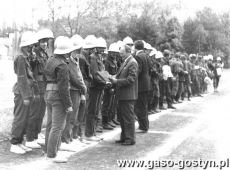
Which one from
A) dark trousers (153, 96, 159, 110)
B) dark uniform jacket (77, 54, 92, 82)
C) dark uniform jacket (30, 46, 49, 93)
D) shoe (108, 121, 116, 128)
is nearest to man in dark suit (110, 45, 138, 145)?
dark uniform jacket (77, 54, 92, 82)

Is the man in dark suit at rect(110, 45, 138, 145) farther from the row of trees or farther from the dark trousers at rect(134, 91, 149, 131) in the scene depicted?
the row of trees

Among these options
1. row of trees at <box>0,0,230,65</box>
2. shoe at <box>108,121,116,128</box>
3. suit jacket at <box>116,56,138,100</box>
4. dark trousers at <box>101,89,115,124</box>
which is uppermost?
row of trees at <box>0,0,230,65</box>

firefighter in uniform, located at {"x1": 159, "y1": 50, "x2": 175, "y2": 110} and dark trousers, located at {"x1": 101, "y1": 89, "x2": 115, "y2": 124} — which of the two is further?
firefighter in uniform, located at {"x1": 159, "y1": 50, "x2": 175, "y2": 110}

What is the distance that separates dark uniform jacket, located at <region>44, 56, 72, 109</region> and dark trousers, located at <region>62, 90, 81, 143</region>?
31.5 inches

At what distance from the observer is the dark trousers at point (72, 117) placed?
7508mm

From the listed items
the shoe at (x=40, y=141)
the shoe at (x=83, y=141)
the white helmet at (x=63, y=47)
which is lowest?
the shoe at (x=83, y=141)

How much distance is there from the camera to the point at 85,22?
29.5m

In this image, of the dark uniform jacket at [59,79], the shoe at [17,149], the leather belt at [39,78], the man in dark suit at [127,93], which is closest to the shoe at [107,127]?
the man in dark suit at [127,93]

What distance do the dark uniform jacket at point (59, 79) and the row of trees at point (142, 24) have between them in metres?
21.2

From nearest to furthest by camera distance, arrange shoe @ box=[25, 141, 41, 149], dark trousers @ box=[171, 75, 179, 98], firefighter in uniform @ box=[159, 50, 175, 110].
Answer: shoe @ box=[25, 141, 41, 149], firefighter in uniform @ box=[159, 50, 175, 110], dark trousers @ box=[171, 75, 179, 98]

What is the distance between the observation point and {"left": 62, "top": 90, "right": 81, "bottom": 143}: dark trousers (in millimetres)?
7508

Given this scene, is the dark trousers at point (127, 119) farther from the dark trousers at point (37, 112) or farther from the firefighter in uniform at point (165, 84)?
the firefighter in uniform at point (165, 84)

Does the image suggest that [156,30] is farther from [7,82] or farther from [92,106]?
[92,106]

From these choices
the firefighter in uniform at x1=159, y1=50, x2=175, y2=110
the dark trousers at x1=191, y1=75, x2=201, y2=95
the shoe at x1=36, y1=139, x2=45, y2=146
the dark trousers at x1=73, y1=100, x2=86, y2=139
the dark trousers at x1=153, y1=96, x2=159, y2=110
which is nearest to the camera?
the shoe at x1=36, y1=139, x2=45, y2=146
